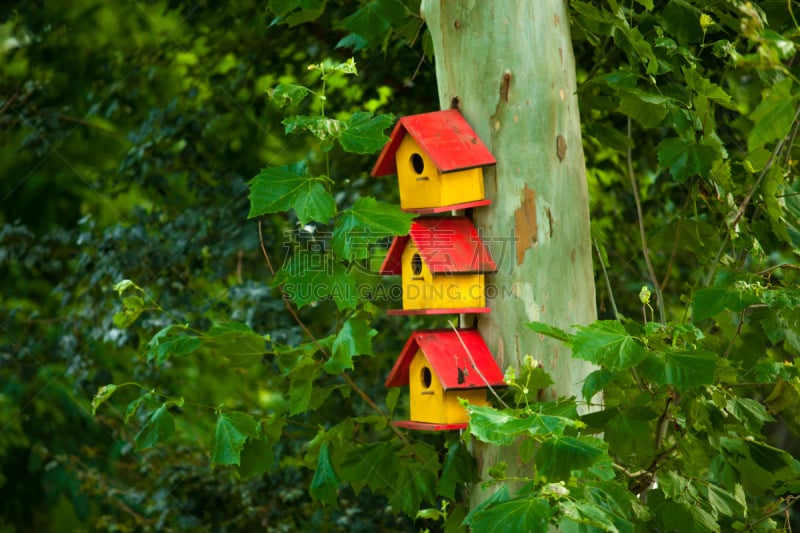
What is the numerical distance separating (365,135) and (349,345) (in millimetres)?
511

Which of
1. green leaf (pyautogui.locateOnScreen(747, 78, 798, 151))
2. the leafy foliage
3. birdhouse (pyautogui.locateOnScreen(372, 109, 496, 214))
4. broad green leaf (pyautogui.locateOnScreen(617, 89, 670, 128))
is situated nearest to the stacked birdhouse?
birdhouse (pyautogui.locateOnScreen(372, 109, 496, 214))

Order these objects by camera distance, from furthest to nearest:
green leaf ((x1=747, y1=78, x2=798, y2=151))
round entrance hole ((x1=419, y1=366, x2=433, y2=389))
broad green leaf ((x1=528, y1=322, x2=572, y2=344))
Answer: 1. round entrance hole ((x1=419, y1=366, x2=433, y2=389))
2. broad green leaf ((x1=528, y1=322, x2=572, y2=344))
3. green leaf ((x1=747, y1=78, x2=798, y2=151))

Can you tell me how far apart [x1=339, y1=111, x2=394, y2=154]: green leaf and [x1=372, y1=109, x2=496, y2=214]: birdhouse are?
0.43 feet

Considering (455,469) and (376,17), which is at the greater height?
(376,17)

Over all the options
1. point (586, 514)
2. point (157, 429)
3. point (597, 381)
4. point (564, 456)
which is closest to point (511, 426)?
point (564, 456)

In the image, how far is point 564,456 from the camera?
72.9 inches

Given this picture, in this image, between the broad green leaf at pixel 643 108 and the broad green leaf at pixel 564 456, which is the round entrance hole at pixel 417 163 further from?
the broad green leaf at pixel 564 456

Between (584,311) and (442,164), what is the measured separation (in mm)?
540

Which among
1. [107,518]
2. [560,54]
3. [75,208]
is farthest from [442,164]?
[75,208]

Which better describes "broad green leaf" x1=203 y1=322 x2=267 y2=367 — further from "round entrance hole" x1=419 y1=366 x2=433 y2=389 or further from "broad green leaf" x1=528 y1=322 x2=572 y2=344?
"broad green leaf" x1=528 y1=322 x2=572 y2=344

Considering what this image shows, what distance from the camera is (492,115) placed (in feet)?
7.91

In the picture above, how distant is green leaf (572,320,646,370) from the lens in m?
1.95

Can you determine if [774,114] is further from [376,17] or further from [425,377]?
[376,17]

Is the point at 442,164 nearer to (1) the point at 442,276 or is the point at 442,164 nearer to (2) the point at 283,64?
(1) the point at 442,276
